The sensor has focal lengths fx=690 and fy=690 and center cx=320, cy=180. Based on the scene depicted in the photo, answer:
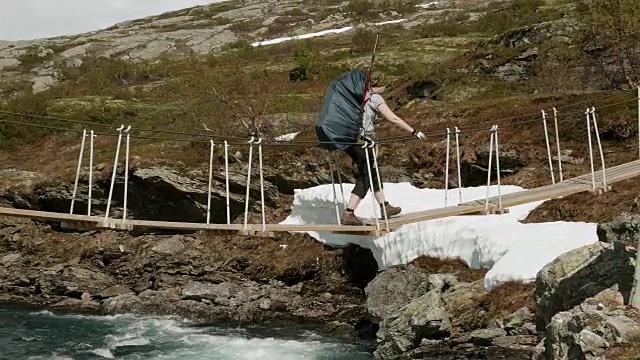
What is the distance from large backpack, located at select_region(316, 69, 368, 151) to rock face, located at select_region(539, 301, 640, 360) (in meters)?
6.13

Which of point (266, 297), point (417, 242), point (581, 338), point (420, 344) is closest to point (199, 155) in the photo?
point (266, 297)

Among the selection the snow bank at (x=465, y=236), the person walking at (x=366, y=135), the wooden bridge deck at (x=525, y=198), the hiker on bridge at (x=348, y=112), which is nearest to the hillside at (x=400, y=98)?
the wooden bridge deck at (x=525, y=198)

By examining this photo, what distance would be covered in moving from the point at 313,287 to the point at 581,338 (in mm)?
13383

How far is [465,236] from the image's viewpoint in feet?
48.8

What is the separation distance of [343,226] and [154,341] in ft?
21.5

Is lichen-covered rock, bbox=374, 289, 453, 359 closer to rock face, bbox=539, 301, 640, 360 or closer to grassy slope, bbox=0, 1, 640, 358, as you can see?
grassy slope, bbox=0, 1, 640, 358

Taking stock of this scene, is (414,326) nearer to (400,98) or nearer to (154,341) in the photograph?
(154,341)

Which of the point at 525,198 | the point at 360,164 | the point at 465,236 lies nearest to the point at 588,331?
the point at 525,198

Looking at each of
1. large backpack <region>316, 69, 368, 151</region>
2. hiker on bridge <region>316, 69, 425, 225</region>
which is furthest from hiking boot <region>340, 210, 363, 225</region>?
large backpack <region>316, 69, 368, 151</region>

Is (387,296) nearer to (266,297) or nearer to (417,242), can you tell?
(417,242)

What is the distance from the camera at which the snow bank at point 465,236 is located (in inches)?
484

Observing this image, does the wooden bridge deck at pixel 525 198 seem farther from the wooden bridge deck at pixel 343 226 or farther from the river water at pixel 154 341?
the river water at pixel 154 341

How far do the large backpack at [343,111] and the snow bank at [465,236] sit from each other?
366cm

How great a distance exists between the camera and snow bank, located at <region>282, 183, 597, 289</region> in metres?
12.3
